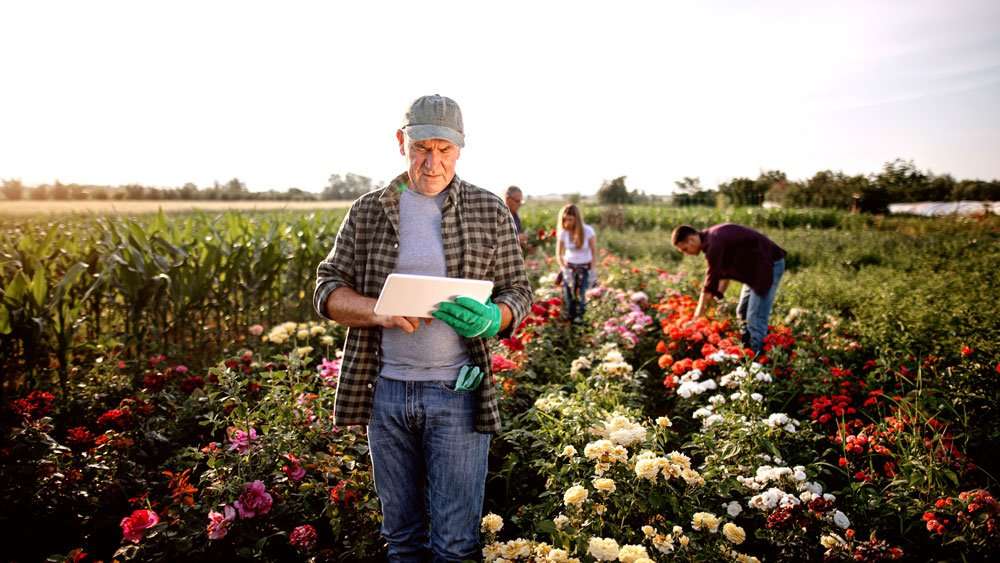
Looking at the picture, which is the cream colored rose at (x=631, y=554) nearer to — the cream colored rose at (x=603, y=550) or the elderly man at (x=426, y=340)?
the cream colored rose at (x=603, y=550)

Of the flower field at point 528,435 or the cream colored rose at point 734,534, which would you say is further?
the flower field at point 528,435

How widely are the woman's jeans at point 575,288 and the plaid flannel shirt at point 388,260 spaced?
456 centimetres

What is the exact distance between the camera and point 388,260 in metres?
1.75

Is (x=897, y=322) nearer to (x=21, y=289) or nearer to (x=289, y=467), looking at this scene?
(x=289, y=467)

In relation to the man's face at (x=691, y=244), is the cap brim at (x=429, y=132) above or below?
above

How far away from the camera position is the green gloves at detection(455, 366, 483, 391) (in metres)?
1.72

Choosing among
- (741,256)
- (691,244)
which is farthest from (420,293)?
(741,256)

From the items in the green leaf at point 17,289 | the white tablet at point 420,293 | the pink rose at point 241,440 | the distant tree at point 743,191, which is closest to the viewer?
the white tablet at point 420,293

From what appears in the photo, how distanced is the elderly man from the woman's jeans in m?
4.57

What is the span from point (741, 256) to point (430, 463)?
12.8ft

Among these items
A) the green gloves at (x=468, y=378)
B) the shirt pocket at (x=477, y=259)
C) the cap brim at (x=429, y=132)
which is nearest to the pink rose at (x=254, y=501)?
the green gloves at (x=468, y=378)

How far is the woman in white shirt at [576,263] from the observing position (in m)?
6.37

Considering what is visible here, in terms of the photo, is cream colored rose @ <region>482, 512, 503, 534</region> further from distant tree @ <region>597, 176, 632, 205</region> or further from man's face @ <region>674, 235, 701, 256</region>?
distant tree @ <region>597, 176, 632, 205</region>

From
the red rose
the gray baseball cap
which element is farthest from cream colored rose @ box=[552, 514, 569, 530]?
the gray baseball cap
